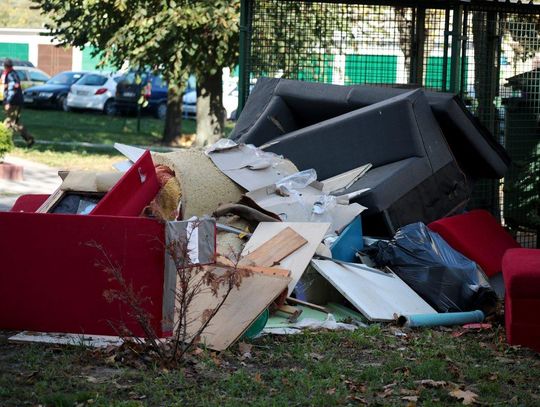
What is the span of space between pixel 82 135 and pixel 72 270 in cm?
2060

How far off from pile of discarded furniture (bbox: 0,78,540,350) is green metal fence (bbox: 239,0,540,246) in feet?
3.58

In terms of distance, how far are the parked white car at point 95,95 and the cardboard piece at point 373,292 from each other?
91.3 ft

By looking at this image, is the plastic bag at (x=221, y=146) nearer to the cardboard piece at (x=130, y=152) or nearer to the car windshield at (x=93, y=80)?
the cardboard piece at (x=130, y=152)

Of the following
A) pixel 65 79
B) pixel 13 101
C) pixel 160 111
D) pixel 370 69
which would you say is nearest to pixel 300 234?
pixel 370 69

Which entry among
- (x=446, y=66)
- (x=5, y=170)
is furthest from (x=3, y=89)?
(x=446, y=66)

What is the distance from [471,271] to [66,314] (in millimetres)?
3328

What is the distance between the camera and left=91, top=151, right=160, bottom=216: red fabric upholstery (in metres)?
6.71

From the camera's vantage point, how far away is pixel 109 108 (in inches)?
1359

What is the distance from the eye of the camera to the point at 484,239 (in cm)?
864

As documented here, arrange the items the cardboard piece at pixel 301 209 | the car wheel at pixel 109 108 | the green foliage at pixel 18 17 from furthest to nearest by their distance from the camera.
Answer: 1. the green foliage at pixel 18 17
2. the car wheel at pixel 109 108
3. the cardboard piece at pixel 301 209

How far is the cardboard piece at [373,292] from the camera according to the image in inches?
281

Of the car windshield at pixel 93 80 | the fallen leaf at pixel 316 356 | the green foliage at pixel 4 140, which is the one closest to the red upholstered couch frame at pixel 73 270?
the fallen leaf at pixel 316 356

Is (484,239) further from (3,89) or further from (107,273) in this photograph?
(3,89)

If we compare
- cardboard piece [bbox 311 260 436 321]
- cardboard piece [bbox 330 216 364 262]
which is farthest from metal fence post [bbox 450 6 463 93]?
cardboard piece [bbox 311 260 436 321]
